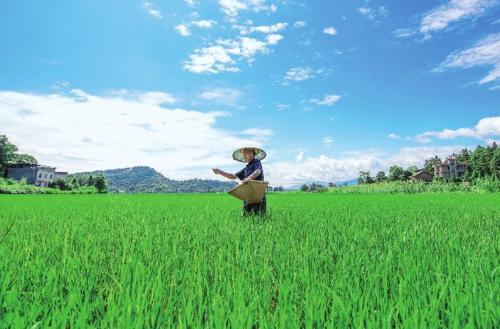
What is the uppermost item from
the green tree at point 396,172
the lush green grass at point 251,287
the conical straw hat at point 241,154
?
the green tree at point 396,172

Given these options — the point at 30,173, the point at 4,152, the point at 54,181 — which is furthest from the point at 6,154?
the point at 30,173

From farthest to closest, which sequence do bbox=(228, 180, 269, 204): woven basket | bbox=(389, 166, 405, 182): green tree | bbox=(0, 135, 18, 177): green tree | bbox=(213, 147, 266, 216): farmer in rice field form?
bbox=(389, 166, 405, 182): green tree < bbox=(0, 135, 18, 177): green tree < bbox=(213, 147, 266, 216): farmer in rice field < bbox=(228, 180, 269, 204): woven basket

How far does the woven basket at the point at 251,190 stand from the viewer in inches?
197

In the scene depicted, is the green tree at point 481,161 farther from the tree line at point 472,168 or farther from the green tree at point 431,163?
the green tree at point 431,163

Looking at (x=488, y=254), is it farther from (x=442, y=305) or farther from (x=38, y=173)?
(x=38, y=173)

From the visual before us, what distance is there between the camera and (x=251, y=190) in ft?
17.0

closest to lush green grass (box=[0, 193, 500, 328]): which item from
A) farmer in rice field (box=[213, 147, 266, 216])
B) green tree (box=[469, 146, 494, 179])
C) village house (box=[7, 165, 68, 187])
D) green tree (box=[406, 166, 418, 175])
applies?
farmer in rice field (box=[213, 147, 266, 216])

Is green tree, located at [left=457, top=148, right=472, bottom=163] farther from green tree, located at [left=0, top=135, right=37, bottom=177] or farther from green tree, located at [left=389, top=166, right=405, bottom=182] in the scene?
green tree, located at [left=0, top=135, right=37, bottom=177]

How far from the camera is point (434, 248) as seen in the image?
9.09ft

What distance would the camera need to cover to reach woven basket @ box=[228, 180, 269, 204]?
5.00 m

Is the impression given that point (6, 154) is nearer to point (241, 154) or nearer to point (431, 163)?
point (241, 154)

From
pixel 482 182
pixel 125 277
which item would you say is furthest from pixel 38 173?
pixel 125 277

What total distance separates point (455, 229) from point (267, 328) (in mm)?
3752

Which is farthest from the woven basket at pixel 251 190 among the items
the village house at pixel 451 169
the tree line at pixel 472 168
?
the village house at pixel 451 169
